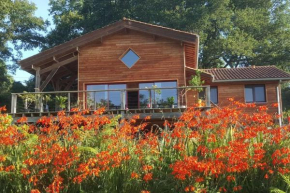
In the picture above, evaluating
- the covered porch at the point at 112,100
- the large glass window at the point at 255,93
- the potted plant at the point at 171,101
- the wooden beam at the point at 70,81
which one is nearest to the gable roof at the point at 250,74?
the large glass window at the point at 255,93

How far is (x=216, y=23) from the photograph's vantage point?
3052 centimetres

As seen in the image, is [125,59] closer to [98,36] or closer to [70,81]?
[98,36]

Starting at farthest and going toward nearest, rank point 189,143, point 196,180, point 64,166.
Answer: point 189,143, point 64,166, point 196,180

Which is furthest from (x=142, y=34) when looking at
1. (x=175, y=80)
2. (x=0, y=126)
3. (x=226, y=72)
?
(x=0, y=126)

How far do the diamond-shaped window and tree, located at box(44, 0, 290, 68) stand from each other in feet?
45.4

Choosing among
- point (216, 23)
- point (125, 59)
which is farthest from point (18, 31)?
point (125, 59)

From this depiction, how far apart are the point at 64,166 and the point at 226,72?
640 inches

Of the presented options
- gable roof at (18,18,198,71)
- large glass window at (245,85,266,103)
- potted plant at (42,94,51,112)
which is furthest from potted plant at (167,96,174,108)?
large glass window at (245,85,266,103)

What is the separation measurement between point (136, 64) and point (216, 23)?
18.0 metres

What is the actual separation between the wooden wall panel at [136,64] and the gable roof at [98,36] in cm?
42

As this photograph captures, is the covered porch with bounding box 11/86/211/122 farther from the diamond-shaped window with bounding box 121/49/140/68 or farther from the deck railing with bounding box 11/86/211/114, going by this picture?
the diamond-shaped window with bounding box 121/49/140/68

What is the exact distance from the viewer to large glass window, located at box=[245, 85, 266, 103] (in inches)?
731

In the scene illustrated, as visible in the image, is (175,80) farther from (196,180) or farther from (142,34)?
(196,180)

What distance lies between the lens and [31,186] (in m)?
4.67
